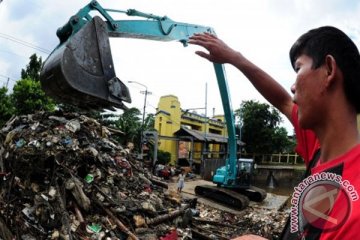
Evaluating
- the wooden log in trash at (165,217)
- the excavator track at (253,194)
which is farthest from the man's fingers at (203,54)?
the excavator track at (253,194)

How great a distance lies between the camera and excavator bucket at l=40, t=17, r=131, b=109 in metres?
4.05

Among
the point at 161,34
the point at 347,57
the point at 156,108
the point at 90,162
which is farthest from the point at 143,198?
the point at 156,108

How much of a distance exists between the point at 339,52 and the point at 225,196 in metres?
14.4

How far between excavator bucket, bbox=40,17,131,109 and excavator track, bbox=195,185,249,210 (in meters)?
10.6

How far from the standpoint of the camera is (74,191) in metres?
7.20

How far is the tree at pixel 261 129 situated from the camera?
3378 centimetres

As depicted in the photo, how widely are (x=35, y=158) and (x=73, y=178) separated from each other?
1.02 m

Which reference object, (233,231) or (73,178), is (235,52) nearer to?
(73,178)

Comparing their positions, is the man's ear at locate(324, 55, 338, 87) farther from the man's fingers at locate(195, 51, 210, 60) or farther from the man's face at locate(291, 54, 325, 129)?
the man's fingers at locate(195, 51, 210, 60)

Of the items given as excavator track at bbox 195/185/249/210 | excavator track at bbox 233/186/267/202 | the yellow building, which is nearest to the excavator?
excavator track at bbox 195/185/249/210

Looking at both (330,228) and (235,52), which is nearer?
(330,228)

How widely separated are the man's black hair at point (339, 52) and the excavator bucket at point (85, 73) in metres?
3.41

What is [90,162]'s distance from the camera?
27.6 ft

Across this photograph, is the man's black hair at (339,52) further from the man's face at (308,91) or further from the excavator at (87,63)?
the excavator at (87,63)
